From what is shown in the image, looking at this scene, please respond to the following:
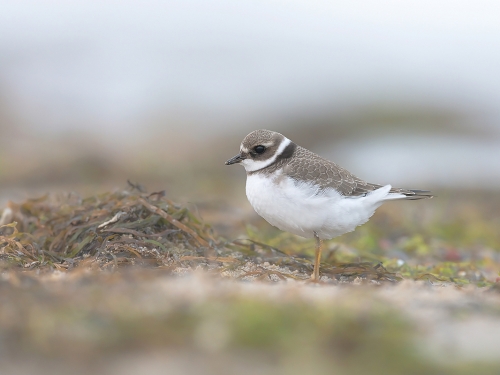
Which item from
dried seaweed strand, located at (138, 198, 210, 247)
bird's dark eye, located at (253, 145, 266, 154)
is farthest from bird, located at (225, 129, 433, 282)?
dried seaweed strand, located at (138, 198, 210, 247)

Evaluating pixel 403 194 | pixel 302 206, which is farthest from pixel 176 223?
pixel 403 194

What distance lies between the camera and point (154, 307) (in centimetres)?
300

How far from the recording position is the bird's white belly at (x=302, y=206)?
495 cm

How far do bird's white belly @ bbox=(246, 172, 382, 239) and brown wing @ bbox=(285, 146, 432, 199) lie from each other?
0.07m

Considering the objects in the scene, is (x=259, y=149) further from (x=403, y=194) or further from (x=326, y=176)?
(x=403, y=194)

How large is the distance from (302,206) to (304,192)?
11 cm

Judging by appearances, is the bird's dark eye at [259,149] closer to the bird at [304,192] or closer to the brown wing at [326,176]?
the bird at [304,192]

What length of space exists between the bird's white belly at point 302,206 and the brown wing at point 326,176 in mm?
71

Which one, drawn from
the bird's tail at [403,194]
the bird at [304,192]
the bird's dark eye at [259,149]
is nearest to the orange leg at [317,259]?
the bird at [304,192]

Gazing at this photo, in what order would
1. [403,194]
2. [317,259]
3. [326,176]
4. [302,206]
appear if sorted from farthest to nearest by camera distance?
1. [403,194]
2. [326,176]
3. [317,259]
4. [302,206]

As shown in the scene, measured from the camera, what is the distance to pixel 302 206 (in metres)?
4.95

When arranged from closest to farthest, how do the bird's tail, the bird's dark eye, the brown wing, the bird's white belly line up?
the bird's white belly
the brown wing
the bird's tail
the bird's dark eye

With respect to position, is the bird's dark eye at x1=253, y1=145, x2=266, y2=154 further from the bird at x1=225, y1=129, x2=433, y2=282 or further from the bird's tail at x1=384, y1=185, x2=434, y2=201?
the bird's tail at x1=384, y1=185, x2=434, y2=201

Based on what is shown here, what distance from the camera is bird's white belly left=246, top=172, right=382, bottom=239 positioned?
4953 millimetres
